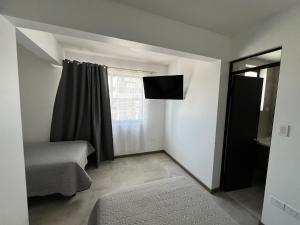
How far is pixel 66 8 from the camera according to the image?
123cm

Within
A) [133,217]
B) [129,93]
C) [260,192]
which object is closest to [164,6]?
[133,217]

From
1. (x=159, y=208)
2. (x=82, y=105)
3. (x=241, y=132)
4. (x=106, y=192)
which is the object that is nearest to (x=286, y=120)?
(x=241, y=132)

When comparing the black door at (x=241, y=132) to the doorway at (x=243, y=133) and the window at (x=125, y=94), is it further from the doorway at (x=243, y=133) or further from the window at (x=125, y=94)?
the window at (x=125, y=94)

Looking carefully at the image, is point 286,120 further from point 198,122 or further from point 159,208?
point 159,208

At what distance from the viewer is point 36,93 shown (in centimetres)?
266

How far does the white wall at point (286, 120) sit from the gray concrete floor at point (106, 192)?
18.6 inches

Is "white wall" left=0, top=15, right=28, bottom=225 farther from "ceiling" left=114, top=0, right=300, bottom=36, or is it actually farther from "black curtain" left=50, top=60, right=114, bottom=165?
"black curtain" left=50, top=60, right=114, bottom=165

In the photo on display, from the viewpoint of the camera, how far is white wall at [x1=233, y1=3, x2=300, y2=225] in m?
1.35

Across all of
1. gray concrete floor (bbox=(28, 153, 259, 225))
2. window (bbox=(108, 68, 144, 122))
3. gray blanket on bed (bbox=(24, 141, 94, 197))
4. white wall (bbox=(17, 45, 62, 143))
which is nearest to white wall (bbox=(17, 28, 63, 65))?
white wall (bbox=(17, 45, 62, 143))

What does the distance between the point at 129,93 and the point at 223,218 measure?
111 inches

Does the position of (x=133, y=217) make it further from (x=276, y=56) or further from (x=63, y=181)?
(x=276, y=56)

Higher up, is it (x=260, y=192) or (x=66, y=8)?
(x=66, y=8)

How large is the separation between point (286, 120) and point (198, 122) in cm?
126

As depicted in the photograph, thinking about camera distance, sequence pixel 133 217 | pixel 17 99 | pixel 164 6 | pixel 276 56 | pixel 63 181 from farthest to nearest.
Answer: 1. pixel 63 181
2. pixel 276 56
3. pixel 164 6
4. pixel 17 99
5. pixel 133 217
